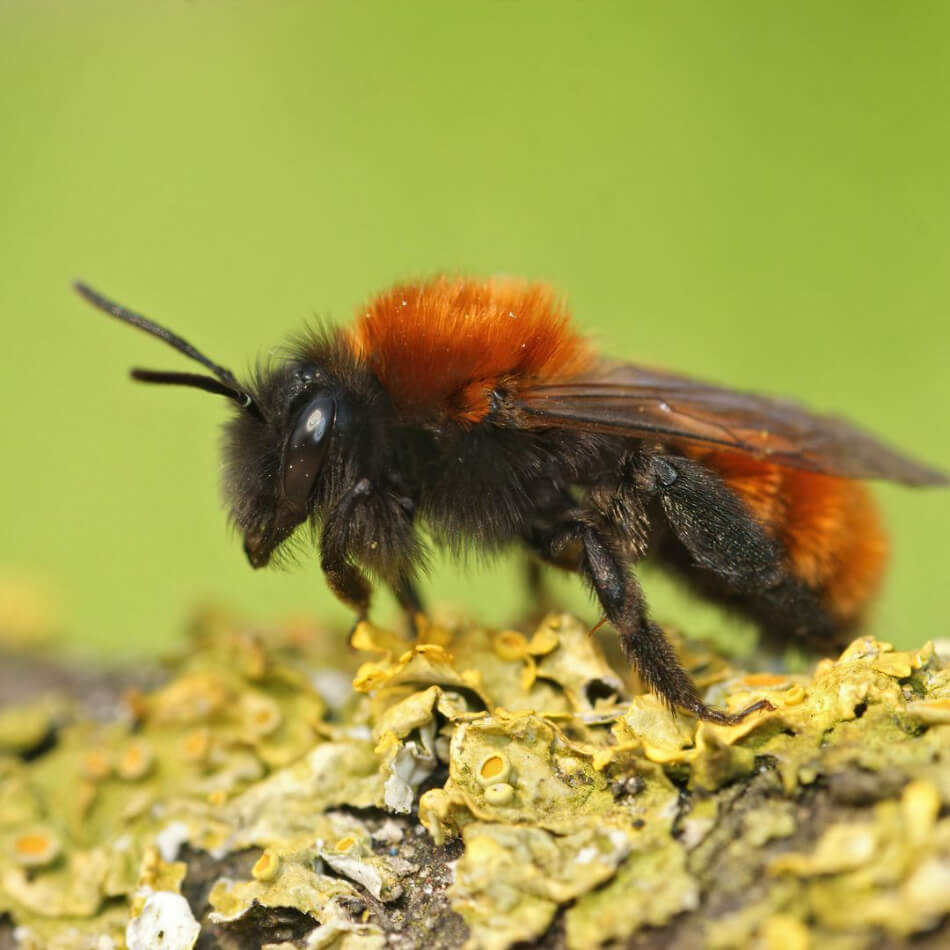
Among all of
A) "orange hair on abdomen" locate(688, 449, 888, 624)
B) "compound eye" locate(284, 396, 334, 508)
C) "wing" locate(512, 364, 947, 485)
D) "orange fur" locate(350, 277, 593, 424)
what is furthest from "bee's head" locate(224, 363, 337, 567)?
"orange hair on abdomen" locate(688, 449, 888, 624)

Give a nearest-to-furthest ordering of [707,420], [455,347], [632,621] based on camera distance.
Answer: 1. [632,621]
2. [455,347]
3. [707,420]

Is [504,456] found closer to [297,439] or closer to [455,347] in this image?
[455,347]

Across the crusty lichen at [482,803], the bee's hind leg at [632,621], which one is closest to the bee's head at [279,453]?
the crusty lichen at [482,803]

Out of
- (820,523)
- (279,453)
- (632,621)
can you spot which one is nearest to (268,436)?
(279,453)

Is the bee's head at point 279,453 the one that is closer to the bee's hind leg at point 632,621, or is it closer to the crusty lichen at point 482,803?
the crusty lichen at point 482,803

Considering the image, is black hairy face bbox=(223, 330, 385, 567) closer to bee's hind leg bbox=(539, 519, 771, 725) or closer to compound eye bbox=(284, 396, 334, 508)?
compound eye bbox=(284, 396, 334, 508)

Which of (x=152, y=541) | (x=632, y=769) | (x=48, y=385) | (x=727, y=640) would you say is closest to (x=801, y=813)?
(x=632, y=769)

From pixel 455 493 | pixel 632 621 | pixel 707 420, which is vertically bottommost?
pixel 632 621
